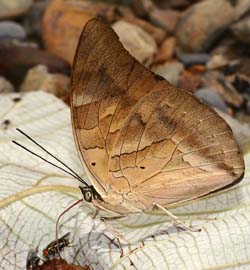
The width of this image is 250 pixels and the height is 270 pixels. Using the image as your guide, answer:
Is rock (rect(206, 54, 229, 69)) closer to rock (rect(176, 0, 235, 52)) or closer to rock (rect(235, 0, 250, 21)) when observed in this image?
rock (rect(176, 0, 235, 52))

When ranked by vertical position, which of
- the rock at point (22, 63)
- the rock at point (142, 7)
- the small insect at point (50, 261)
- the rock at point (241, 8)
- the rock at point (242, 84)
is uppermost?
the rock at point (142, 7)

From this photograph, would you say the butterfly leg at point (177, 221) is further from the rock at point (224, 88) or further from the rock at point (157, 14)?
the rock at point (157, 14)

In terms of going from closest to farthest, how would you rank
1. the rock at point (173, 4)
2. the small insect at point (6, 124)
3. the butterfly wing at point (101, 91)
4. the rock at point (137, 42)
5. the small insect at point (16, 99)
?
the butterfly wing at point (101, 91) → the small insect at point (6, 124) → the small insect at point (16, 99) → the rock at point (137, 42) → the rock at point (173, 4)

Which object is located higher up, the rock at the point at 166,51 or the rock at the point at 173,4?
the rock at the point at 173,4

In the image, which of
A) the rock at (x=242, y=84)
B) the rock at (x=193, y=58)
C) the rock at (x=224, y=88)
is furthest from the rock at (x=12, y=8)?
the rock at (x=242, y=84)

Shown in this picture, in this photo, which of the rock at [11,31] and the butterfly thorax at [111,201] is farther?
the rock at [11,31]

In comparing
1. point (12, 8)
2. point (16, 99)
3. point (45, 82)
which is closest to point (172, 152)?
point (16, 99)

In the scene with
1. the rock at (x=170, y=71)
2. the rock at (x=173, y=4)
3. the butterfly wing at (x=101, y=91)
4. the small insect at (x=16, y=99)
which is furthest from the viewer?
the rock at (x=173, y=4)

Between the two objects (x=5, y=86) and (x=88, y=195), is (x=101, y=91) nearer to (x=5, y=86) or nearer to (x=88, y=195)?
(x=88, y=195)
